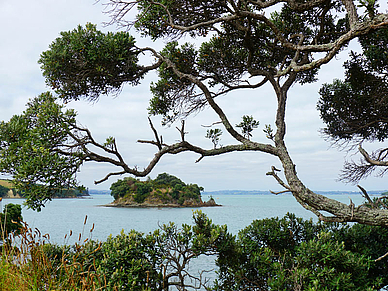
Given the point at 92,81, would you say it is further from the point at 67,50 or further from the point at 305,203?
the point at 305,203

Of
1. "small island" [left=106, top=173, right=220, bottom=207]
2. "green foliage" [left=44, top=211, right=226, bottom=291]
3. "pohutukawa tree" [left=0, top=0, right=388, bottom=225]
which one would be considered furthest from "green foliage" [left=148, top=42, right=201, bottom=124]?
"small island" [left=106, top=173, right=220, bottom=207]

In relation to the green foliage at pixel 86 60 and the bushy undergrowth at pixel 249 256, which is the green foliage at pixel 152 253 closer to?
the bushy undergrowth at pixel 249 256

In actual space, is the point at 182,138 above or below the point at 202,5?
below

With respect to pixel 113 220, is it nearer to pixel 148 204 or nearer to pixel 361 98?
pixel 148 204

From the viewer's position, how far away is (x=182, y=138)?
21.2 ft

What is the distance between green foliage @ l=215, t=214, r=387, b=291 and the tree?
2.19 metres

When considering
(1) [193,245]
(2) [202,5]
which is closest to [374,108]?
(2) [202,5]

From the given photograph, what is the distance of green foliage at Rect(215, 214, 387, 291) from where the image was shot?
4.96 m

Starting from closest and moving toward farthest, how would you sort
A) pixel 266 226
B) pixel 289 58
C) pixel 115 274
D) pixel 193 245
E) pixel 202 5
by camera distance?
pixel 115 274, pixel 193 245, pixel 266 226, pixel 202 5, pixel 289 58

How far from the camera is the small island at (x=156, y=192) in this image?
36219mm

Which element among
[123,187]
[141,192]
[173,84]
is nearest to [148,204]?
[141,192]

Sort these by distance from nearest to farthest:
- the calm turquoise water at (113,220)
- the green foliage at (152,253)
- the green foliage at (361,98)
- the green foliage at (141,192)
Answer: the green foliage at (152,253) < the green foliage at (361,98) < the calm turquoise water at (113,220) < the green foliage at (141,192)

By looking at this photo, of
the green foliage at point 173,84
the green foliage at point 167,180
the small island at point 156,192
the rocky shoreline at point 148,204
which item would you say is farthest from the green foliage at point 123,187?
the green foliage at point 173,84

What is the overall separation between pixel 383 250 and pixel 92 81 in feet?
25.5
